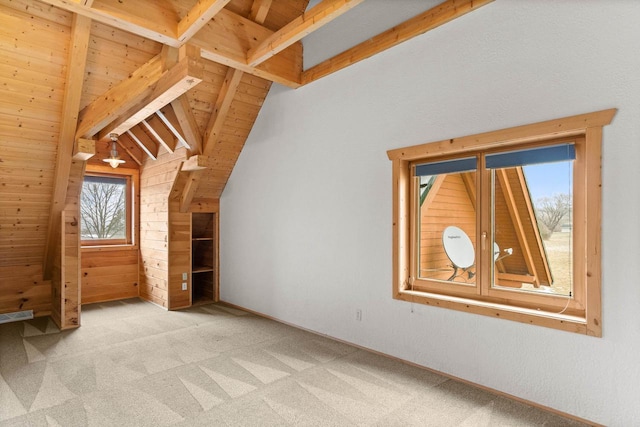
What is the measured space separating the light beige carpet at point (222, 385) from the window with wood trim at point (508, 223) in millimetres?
698

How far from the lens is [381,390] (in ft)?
8.75

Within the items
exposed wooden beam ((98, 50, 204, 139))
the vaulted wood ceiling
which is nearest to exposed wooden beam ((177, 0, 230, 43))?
the vaulted wood ceiling

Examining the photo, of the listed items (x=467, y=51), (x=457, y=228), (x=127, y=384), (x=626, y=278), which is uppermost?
(x=467, y=51)

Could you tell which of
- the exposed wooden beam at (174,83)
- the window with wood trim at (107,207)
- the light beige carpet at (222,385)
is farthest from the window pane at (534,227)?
the window with wood trim at (107,207)

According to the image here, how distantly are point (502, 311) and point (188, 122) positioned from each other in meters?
3.81

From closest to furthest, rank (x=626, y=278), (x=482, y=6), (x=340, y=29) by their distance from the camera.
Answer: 1. (x=626, y=278)
2. (x=482, y=6)
3. (x=340, y=29)

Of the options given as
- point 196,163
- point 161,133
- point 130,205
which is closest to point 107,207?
point 130,205

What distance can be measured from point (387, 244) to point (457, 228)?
0.63m

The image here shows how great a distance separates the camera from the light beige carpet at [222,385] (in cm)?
233

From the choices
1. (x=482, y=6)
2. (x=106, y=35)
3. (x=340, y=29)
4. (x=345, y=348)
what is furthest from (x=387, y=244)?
(x=106, y=35)

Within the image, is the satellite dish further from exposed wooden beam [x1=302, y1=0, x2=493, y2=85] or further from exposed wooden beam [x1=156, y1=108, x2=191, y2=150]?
exposed wooden beam [x1=156, y1=108, x2=191, y2=150]

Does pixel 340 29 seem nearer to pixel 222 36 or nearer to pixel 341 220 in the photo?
pixel 222 36

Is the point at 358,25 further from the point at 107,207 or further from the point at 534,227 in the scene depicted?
the point at 107,207

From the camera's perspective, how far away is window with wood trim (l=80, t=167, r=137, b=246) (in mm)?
5539
